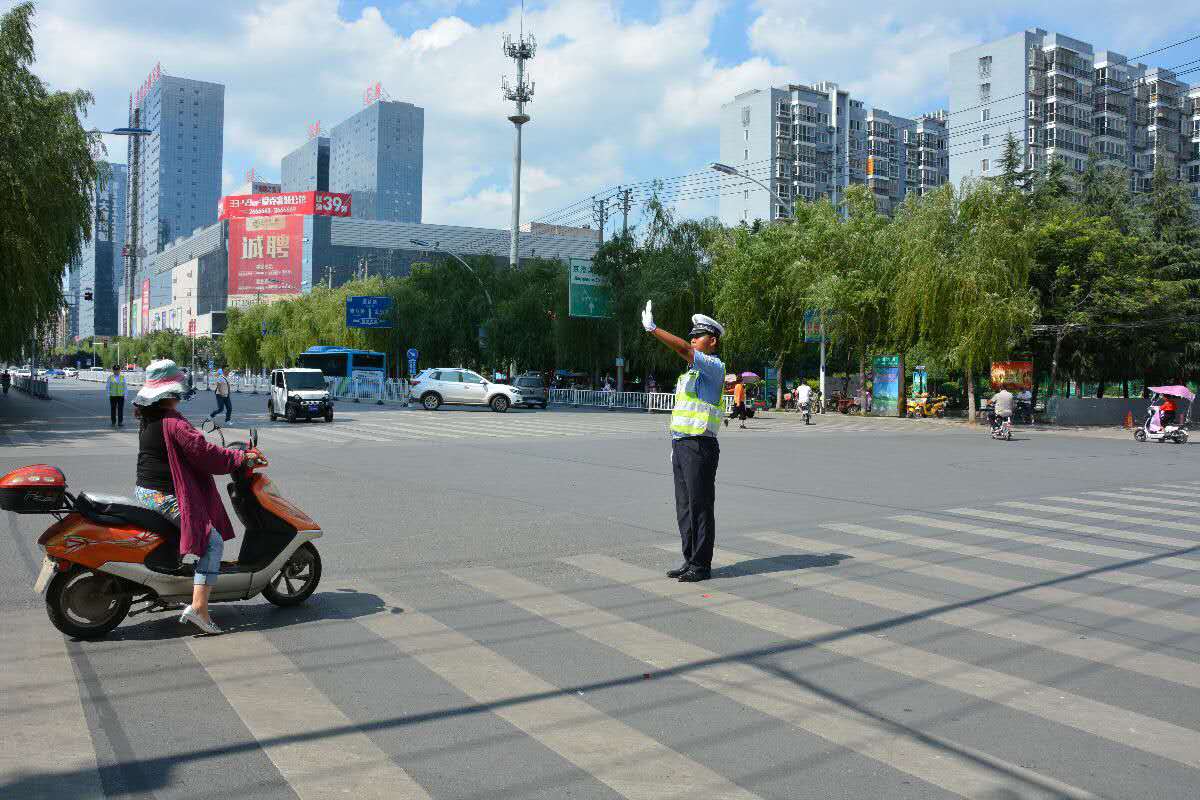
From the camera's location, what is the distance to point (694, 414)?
7258mm

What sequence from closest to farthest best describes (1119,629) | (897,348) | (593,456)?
1. (1119,629)
2. (593,456)
3. (897,348)

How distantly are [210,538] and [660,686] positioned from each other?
2.74m

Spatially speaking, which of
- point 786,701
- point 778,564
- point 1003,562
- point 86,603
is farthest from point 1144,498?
point 86,603

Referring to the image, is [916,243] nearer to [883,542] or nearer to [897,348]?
[897,348]

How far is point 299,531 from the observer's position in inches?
236

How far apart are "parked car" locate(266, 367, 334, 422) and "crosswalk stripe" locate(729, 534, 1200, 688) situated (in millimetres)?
23736

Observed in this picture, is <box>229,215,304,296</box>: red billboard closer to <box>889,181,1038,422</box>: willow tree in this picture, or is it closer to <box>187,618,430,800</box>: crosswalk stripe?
<box>889,181,1038,422</box>: willow tree

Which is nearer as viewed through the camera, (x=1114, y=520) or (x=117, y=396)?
(x=1114, y=520)

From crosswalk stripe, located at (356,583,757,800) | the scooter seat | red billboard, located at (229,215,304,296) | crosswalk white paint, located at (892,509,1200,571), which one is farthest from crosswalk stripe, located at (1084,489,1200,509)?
red billboard, located at (229,215,304,296)

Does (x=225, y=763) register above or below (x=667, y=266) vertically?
below

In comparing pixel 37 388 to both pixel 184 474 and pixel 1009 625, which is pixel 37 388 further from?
pixel 1009 625

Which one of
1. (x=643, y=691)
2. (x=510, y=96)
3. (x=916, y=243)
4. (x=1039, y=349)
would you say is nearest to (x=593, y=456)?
(x=643, y=691)

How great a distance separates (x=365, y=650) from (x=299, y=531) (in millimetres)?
1057

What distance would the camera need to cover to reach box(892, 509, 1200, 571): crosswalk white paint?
8.41 meters
